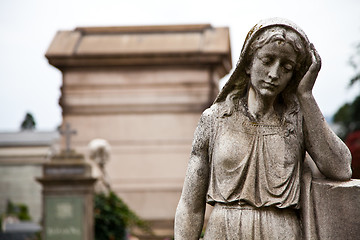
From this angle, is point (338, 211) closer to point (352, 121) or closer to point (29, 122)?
point (352, 121)

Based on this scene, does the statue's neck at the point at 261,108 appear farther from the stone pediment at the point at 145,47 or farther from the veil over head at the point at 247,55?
the stone pediment at the point at 145,47

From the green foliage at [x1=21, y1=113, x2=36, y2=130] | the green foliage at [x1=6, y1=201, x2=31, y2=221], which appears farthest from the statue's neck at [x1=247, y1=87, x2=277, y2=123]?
the green foliage at [x1=21, y1=113, x2=36, y2=130]

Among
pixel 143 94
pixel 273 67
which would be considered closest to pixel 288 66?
pixel 273 67

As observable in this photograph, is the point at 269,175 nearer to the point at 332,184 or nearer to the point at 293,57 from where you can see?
the point at 332,184

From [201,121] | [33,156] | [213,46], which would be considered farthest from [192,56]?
[201,121]

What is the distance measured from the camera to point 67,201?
585 inches

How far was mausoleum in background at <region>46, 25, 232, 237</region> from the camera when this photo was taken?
20.6m

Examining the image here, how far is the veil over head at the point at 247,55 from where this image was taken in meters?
4.42

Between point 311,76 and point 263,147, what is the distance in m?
0.43

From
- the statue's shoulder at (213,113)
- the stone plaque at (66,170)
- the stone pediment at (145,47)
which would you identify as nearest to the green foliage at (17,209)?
the stone pediment at (145,47)

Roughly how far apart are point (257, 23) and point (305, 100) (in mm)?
456

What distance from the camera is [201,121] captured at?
4652 millimetres

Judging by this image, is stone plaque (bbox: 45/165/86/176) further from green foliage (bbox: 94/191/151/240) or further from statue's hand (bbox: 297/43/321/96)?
statue's hand (bbox: 297/43/321/96)

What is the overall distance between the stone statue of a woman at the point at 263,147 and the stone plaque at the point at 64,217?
1037cm
